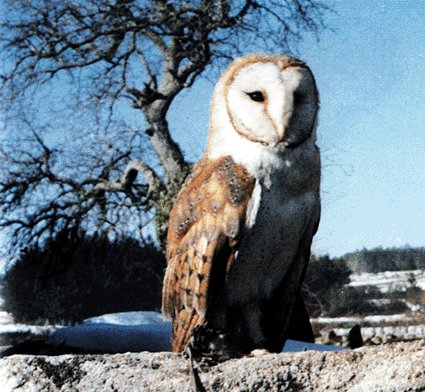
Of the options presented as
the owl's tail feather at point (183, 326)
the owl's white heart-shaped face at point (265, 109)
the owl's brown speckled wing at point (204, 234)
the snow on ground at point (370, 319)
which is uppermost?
the owl's white heart-shaped face at point (265, 109)

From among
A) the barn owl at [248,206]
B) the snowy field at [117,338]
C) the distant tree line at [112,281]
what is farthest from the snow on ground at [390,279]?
the barn owl at [248,206]

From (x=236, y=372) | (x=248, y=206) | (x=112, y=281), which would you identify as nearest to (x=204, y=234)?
(x=248, y=206)

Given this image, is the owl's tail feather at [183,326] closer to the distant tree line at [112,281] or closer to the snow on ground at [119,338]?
the snow on ground at [119,338]

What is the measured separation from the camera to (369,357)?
80cm

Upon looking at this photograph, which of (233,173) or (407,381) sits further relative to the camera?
(233,173)

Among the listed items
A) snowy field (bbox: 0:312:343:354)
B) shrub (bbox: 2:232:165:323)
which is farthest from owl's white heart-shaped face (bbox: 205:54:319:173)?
shrub (bbox: 2:232:165:323)

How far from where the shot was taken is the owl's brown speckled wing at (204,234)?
1093 mm

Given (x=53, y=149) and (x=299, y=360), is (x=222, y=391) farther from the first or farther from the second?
(x=53, y=149)

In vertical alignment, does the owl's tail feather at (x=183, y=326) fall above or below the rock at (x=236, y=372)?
above

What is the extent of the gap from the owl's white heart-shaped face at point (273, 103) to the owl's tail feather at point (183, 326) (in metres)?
0.29

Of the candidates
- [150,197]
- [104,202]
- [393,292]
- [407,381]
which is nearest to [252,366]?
[407,381]

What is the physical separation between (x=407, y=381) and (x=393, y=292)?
2744 millimetres

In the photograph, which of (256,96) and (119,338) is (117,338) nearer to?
(119,338)

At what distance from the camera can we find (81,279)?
13.6ft
